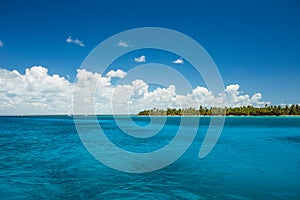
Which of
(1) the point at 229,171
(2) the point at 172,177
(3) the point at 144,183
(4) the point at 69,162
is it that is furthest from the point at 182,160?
(4) the point at 69,162

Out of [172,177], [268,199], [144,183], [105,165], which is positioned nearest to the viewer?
[268,199]

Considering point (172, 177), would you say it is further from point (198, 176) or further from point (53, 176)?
point (53, 176)

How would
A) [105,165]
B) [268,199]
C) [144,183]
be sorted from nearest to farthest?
[268,199] → [144,183] → [105,165]

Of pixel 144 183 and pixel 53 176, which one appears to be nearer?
pixel 144 183

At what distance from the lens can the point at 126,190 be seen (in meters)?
14.3

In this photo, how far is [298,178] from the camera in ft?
56.6

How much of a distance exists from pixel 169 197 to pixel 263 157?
17.6 metres

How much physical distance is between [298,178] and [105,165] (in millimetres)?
15189

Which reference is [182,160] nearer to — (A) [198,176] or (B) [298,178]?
(A) [198,176]

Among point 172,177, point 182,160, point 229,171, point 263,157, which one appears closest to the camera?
point 172,177

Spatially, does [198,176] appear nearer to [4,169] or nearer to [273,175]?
[273,175]

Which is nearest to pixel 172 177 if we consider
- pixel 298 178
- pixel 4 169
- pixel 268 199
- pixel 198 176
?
pixel 198 176

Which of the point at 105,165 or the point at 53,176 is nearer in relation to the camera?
the point at 53,176

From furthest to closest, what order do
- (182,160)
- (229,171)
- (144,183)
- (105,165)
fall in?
(182,160)
(105,165)
(229,171)
(144,183)
